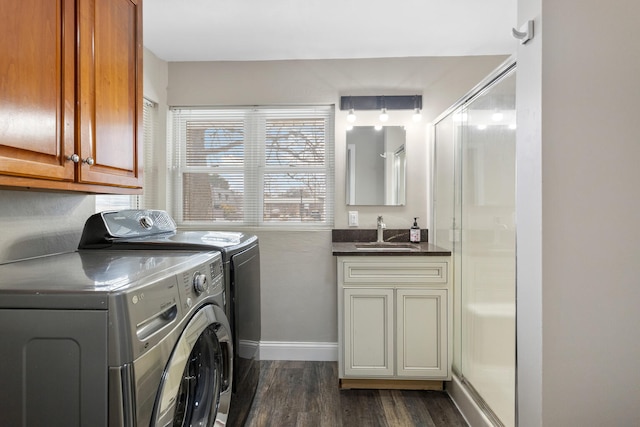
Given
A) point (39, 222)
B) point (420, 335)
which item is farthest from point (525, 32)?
point (39, 222)

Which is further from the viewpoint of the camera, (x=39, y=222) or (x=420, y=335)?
(x=420, y=335)

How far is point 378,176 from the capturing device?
2916 mm

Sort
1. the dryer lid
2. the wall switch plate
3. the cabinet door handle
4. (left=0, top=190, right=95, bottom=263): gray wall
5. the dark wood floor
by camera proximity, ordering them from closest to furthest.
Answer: the cabinet door handle
(left=0, top=190, right=95, bottom=263): gray wall
the dryer lid
the dark wood floor
the wall switch plate

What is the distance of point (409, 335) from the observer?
2.39 metres

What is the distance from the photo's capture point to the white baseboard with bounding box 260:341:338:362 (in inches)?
115

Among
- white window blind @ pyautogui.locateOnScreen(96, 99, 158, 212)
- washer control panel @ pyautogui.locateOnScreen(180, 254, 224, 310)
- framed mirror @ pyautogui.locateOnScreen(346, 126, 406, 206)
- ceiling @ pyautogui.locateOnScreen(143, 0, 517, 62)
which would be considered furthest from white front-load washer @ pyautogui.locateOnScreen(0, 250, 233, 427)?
framed mirror @ pyautogui.locateOnScreen(346, 126, 406, 206)

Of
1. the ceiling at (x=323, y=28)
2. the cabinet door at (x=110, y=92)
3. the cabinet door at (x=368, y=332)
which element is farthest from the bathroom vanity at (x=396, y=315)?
the ceiling at (x=323, y=28)

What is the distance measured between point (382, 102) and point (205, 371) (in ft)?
7.53

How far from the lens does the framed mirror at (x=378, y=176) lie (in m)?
2.91

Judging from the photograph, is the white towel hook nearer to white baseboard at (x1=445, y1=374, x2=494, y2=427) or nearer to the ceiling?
the ceiling

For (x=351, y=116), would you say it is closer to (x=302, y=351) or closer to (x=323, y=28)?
(x=323, y=28)

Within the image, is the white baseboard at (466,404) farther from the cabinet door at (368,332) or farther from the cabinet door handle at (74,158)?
the cabinet door handle at (74,158)

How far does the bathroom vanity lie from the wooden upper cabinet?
143cm

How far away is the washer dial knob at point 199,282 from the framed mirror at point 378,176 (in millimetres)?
1826
